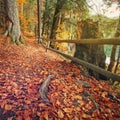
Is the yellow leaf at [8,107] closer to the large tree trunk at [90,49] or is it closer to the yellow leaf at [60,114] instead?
the yellow leaf at [60,114]

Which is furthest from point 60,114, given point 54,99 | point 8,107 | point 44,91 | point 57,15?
point 57,15

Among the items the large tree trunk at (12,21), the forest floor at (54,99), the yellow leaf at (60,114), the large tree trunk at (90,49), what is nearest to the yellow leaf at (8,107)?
the forest floor at (54,99)

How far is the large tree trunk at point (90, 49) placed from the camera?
631cm

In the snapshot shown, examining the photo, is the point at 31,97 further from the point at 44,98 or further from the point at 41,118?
the point at 41,118

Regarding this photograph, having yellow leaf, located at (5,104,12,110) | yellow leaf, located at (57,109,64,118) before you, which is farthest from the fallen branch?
yellow leaf, located at (5,104,12,110)

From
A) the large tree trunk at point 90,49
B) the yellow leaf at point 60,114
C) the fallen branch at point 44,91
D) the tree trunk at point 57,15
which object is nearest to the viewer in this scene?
the yellow leaf at point 60,114

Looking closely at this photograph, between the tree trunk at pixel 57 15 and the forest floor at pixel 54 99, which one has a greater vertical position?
the tree trunk at pixel 57 15

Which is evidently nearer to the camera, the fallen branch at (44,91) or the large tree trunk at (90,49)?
the fallen branch at (44,91)

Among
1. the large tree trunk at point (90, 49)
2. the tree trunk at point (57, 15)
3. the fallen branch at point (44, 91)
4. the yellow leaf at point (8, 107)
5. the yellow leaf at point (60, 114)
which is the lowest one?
the yellow leaf at point (60, 114)

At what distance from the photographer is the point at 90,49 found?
634 cm

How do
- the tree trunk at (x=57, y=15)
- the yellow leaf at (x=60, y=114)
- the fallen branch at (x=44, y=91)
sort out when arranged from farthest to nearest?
1. the tree trunk at (x=57, y=15)
2. the fallen branch at (x=44, y=91)
3. the yellow leaf at (x=60, y=114)

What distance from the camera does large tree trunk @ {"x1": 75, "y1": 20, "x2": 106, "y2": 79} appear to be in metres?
6.31

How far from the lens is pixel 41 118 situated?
2.57m

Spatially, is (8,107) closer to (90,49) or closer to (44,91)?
(44,91)
